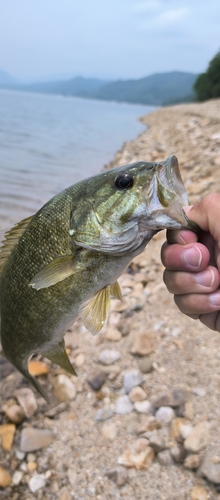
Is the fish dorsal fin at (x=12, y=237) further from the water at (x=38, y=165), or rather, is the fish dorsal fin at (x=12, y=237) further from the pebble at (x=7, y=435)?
the water at (x=38, y=165)

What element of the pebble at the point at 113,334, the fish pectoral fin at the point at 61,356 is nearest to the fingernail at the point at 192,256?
the fish pectoral fin at the point at 61,356

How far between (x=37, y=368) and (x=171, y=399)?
4.07ft

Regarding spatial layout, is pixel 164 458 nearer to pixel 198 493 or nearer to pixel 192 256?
pixel 198 493

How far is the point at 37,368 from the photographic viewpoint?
3633 millimetres

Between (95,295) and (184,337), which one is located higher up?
(95,295)

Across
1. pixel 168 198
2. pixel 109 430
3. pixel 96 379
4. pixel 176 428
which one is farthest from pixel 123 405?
pixel 168 198

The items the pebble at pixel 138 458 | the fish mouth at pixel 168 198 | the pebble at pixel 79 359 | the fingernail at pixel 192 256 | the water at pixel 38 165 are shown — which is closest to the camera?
the fish mouth at pixel 168 198

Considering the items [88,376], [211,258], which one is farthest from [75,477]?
[211,258]

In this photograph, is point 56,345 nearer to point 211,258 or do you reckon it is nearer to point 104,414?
point 104,414

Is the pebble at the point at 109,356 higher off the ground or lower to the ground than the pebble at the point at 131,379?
higher

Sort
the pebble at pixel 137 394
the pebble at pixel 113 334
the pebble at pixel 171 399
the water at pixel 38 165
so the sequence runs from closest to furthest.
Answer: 1. the pebble at pixel 171 399
2. the pebble at pixel 137 394
3. the pebble at pixel 113 334
4. the water at pixel 38 165

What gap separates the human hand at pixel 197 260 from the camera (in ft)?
6.66

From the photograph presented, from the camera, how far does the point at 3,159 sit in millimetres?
14203

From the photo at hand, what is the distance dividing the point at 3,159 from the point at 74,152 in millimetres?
4190
